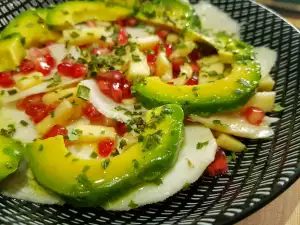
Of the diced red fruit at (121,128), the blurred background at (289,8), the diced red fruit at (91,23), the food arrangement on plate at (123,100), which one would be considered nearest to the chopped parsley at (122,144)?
the food arrangement on plate at (123,100)

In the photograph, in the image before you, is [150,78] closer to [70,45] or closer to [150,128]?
[150,128]

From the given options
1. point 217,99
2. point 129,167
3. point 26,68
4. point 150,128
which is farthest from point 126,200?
point 26,68

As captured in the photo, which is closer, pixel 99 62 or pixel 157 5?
pixel 99 62

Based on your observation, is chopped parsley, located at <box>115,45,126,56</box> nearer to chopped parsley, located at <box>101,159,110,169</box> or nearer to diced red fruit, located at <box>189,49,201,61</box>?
diced red fruit, located at <box>189,49,201,61</box>

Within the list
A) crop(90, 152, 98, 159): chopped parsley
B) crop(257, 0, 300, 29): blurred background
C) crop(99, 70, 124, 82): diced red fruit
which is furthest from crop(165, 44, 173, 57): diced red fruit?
crop(257, 0, 300, 29): blurred background

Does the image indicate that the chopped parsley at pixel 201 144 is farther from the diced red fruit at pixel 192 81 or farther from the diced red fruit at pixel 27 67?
the diced red fruit at pixel 27 67

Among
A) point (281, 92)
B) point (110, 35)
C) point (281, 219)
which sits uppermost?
point (110, 35)
